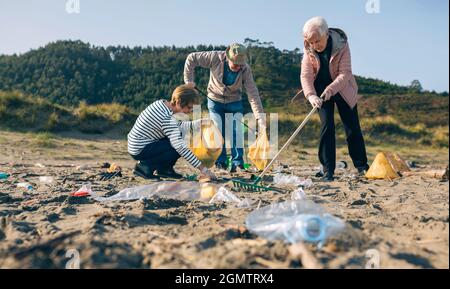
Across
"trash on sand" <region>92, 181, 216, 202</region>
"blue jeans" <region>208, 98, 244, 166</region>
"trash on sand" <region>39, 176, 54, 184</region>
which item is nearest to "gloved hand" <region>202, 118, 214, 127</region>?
"blue jeans" <region>208, 98, 244, 166</region>

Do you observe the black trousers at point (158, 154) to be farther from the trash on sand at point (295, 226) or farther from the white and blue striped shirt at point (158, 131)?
the trash on sand at point (295, 226)

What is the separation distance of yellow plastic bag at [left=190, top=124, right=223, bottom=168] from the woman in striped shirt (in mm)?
208

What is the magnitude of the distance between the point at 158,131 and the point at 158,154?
27 cm

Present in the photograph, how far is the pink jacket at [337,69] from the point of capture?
4551mm

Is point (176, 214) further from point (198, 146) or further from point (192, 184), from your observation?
point (198, 146)

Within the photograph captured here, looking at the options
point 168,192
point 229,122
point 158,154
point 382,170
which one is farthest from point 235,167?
point 168,192

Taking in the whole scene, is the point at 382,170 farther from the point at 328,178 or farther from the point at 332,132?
the point at 332,132

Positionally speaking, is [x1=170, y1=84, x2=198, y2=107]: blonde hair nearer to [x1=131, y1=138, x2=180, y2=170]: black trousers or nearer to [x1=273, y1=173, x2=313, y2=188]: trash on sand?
[x1=131, y1=138, x2=180, y2=170]: black trousers

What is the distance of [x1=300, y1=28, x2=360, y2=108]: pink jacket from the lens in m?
4.55

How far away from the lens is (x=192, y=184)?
3.95 meters

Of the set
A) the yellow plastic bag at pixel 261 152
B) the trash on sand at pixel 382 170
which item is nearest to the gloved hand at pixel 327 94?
the trash on sand at pixel 382 170

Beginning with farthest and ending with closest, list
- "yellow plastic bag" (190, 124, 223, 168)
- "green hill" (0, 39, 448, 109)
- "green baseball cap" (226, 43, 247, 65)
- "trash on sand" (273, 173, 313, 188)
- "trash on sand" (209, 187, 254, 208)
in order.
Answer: "green hill" (0, 39, 448, 109) → "green baseball cap" (226, 43, 247, 65) → "yellow plastic bag" (190, 124, 223, 168) → "trash on sand" (273, 173, 313, 188) → "trash on sand" (209, 187, 254, 208)

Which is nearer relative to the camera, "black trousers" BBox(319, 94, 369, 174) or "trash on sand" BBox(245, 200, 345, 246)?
"trash on sand" BBox(245, 200, 345, 246)

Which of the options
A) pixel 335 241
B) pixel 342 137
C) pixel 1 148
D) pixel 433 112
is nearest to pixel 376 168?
pixel 335 241
